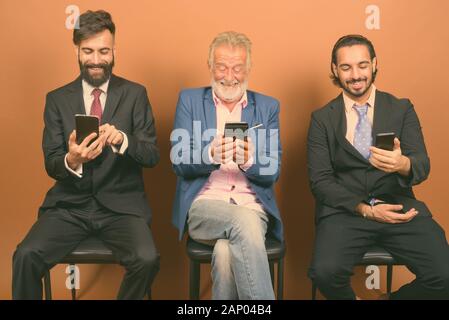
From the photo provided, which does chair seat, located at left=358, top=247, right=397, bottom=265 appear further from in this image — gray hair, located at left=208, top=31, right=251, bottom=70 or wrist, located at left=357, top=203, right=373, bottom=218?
gray hair, located at left=208, top=31, right=251, bottom=70

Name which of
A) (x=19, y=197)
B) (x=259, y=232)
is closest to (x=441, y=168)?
(x=259, y=232)

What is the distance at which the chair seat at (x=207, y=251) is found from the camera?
9.18 ft

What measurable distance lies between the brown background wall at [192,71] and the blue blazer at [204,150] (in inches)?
20.5

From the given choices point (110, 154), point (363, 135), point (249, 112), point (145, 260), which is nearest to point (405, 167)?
point (363, 135)

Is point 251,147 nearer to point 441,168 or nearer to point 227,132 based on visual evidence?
point 227,132

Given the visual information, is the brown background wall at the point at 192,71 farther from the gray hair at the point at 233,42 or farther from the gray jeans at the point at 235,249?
the gray jeans at the point at 235,249

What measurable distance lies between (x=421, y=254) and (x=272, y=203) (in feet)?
2.40

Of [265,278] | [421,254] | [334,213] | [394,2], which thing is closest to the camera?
[265,278]

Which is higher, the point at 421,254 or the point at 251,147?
the point at 251,147

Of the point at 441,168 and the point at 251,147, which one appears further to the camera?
the point at 441,168

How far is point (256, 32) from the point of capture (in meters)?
3.58

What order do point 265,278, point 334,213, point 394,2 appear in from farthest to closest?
point 394,2
point 334,213
point 265,278

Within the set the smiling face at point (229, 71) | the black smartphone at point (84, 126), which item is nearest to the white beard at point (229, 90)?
the smiling face at point (229, 71)

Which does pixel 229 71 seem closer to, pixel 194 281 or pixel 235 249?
pixel 235 249
